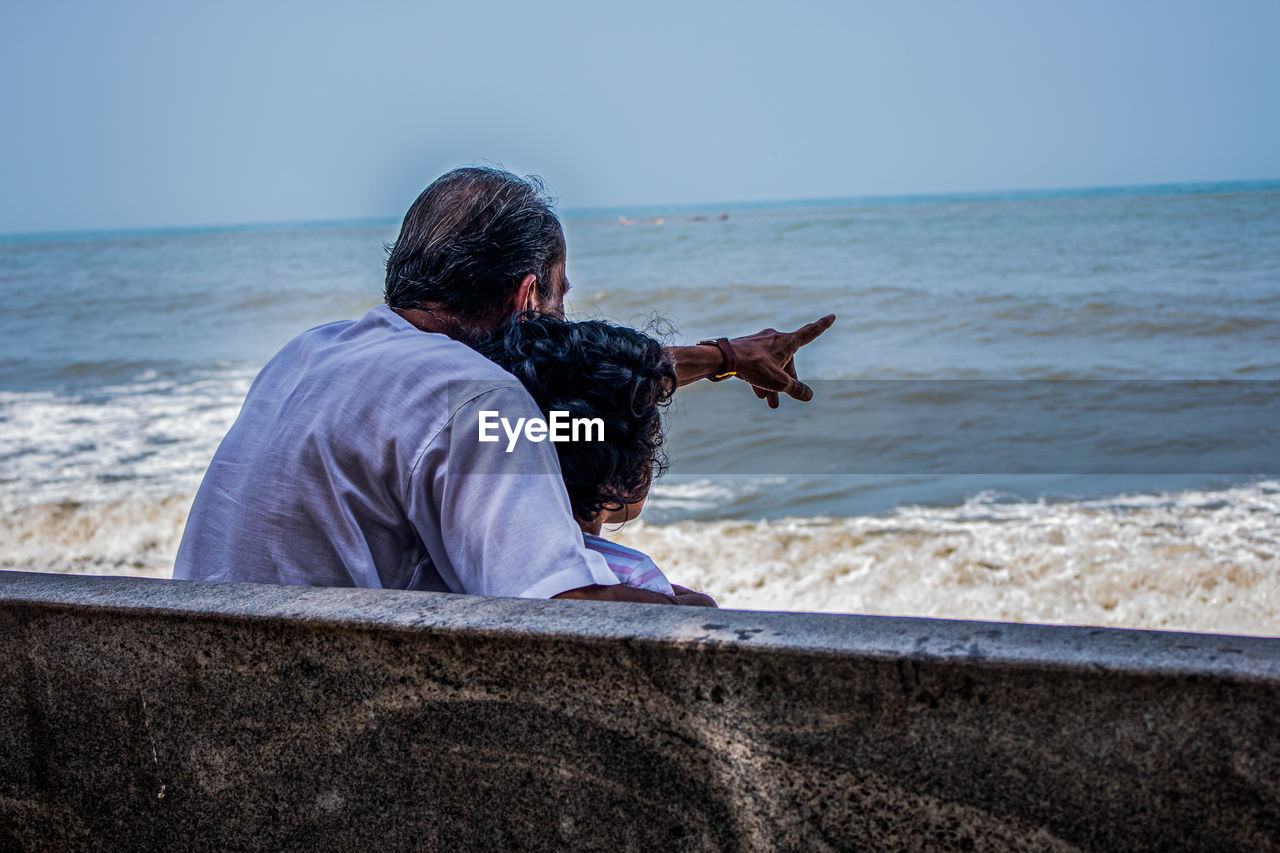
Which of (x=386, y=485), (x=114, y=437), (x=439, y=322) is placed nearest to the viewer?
(x=386, y=485)

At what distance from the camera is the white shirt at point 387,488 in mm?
1325

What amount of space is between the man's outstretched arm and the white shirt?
663 millimetres

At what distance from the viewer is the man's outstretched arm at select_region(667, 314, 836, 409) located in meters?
2.09

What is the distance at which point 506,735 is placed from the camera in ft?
3.78

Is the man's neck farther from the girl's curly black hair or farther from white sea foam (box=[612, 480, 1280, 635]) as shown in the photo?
white sea foam (box=[612, 480, 1280, 635])

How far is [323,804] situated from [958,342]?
11252 mm

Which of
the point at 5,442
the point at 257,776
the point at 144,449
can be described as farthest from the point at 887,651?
the point at 5,442

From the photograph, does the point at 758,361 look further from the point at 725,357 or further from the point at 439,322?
the point at 439,322

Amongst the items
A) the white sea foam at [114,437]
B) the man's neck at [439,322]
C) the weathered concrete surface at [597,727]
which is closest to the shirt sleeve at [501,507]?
the weathered concrete surface at [597,727]

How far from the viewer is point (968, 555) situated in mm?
4719

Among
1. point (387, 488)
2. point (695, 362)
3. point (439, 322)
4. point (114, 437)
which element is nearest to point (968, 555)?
point (695, 362)

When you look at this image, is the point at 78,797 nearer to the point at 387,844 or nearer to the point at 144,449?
the point at 387,844

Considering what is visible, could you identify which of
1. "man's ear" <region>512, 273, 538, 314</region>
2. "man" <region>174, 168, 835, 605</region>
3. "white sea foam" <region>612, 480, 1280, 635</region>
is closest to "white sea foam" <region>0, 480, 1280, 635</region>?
"white sea foam" <region>612, 480, 1280, 635</region>

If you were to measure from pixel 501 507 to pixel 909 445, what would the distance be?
19.8 feet
